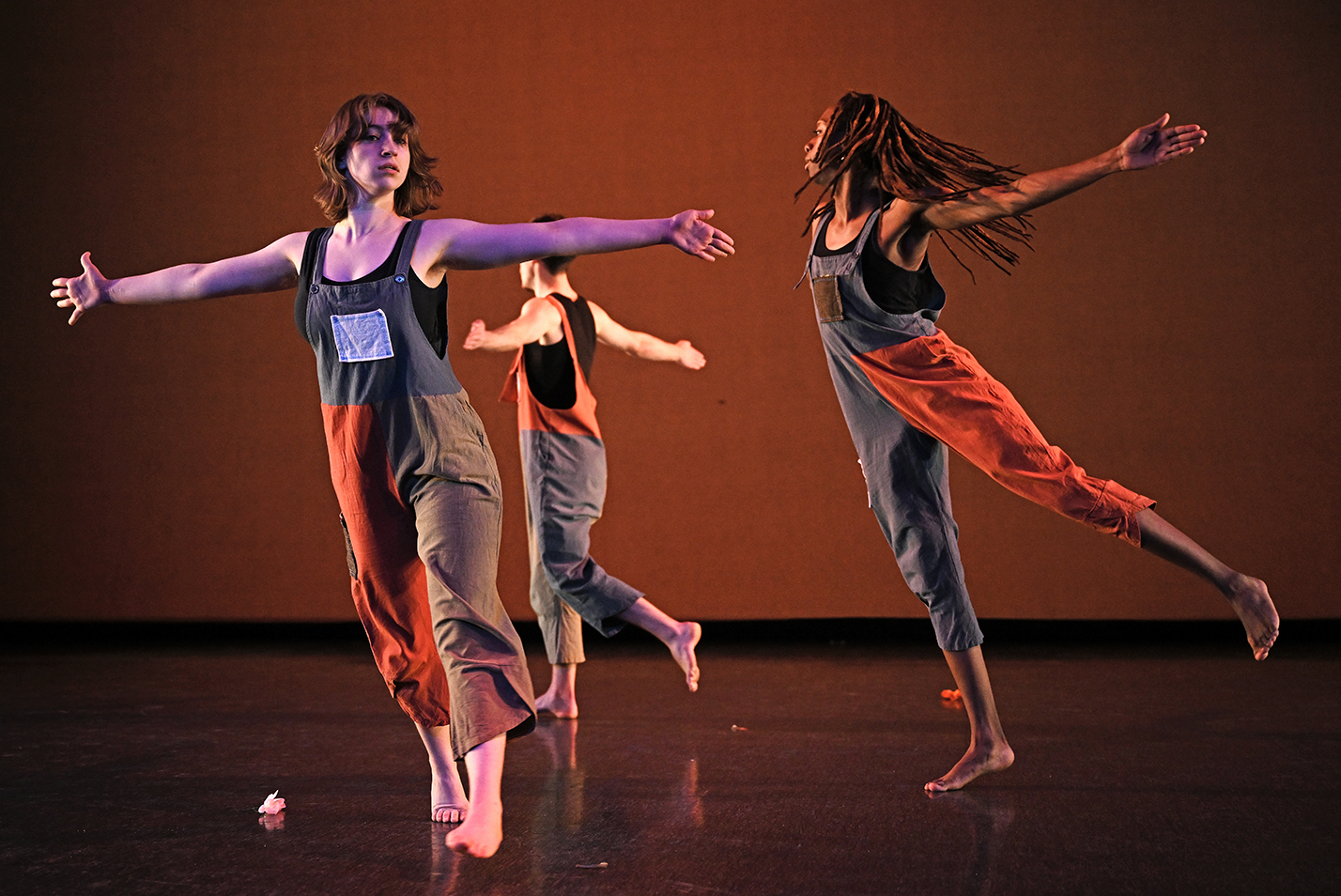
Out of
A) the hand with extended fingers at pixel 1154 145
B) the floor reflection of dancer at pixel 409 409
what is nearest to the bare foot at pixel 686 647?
the floor reflection of dancer at pixel 409 409

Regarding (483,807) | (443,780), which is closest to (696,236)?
(483,807)

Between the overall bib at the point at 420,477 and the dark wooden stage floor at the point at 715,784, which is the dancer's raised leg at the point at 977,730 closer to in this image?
the dark wooden stage floor at the point at 715,784

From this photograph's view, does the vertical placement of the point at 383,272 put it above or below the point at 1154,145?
below

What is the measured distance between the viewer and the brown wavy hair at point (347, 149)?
2.27 m

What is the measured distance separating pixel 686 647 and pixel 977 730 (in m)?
1.09

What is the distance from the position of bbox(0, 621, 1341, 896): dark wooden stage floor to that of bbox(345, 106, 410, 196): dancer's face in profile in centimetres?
130

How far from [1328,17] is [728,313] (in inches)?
116

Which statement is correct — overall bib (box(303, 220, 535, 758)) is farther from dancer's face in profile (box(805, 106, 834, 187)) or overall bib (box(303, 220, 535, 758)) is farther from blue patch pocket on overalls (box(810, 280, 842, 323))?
dancer's face in profile (box(805, 106, 834, 187))

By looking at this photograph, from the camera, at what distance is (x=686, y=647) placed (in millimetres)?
3555

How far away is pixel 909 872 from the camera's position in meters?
2.04

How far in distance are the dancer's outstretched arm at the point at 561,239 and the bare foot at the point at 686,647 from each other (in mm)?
1685

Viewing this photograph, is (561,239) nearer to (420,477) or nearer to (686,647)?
(420,477)

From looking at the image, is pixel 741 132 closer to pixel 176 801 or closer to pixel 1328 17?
pixel 1328 17

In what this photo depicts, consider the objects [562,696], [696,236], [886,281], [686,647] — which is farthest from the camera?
[562,696]
